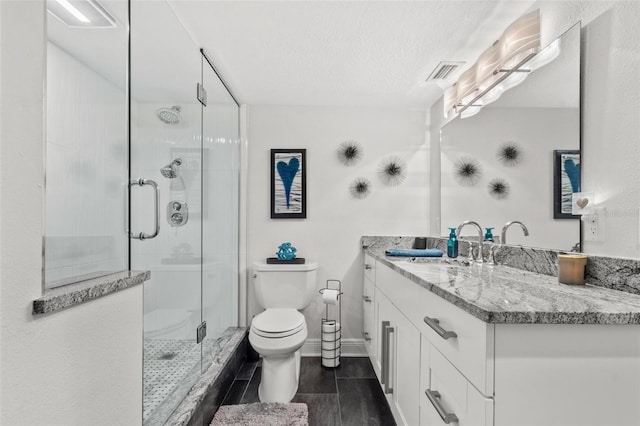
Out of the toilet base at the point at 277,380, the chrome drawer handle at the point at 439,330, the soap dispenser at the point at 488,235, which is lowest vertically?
the toilet base at the point at 277,380

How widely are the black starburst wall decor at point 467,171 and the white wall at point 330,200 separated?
555 mm

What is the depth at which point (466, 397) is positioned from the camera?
924 millimetres

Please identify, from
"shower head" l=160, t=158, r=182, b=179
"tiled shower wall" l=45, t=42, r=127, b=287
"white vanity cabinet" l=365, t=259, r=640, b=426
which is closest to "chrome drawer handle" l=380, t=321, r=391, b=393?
"white vanity cabinet" l=365, t=259, r=640, b=426

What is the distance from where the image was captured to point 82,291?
2.94 ft

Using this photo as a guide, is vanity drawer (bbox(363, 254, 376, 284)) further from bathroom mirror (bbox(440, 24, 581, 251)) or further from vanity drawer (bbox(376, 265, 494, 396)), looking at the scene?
vanity drawer (bbox(376, 265, 494, 396))

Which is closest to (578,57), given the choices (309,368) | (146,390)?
(146,390)

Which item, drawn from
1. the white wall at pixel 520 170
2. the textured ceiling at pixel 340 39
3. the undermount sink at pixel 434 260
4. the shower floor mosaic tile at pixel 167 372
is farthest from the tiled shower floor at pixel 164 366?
the white wall at pixel 520 170

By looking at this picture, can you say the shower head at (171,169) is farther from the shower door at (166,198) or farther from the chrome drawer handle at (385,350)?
the chrome drawer handle at (385,350)

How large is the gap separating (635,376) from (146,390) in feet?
5.72

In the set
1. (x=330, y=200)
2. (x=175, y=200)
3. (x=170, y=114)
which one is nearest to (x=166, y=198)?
(x=175, y=200)

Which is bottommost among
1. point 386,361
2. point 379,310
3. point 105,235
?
point 386,361

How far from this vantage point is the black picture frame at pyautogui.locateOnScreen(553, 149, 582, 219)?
4.52ft

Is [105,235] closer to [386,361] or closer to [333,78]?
[386,361]

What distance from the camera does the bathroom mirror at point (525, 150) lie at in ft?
4.64
